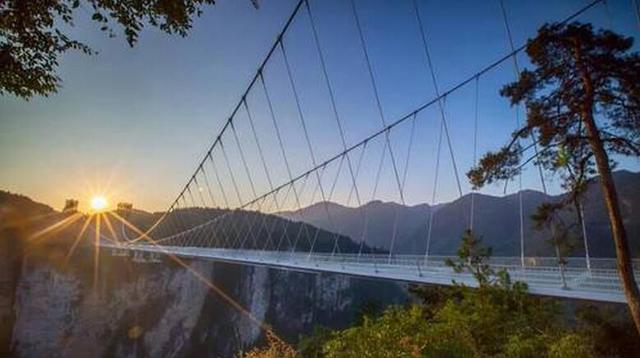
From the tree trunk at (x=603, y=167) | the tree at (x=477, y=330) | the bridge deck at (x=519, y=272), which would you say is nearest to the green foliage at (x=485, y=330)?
the tree at (x=477, y=330)

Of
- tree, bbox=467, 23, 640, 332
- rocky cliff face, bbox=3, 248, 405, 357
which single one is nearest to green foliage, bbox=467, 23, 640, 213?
tree, bbox=467, 23, 640, 332

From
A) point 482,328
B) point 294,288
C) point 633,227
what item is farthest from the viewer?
point 294,288

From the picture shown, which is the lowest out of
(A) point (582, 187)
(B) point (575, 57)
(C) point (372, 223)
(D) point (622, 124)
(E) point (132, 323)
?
(E) point (132, 323)

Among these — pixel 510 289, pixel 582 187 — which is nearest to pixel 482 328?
pixel 510 289

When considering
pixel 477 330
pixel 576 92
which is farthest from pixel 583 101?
→ pixel 477 330

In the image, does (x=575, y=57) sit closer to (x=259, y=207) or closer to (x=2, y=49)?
(x=2, y=49)

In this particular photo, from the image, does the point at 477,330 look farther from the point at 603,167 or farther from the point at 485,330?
the point at 603,167

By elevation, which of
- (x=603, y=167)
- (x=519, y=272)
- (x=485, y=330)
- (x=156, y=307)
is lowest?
(x=156, y=307)

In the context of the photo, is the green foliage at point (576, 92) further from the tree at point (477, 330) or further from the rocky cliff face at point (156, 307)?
the rocky cliff face at point (156, 307)
